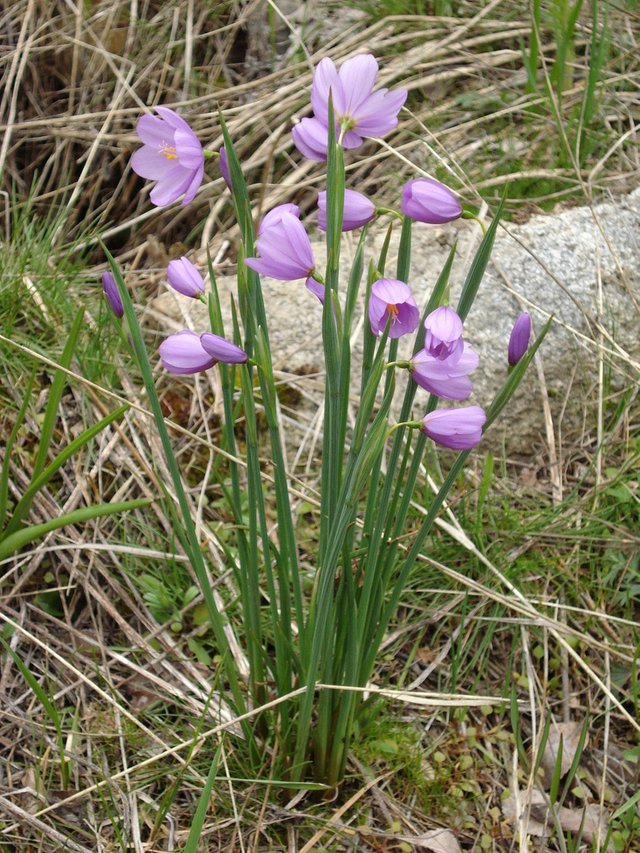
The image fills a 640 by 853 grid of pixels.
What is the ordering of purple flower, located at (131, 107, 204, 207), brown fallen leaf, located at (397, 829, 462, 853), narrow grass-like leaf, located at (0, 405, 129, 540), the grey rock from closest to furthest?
1. purple flower, located at (131, 107, 204, 207)
2. brown fallen leaf, located at (397, 829, 462, 853)
3. narrow grass-like leaf, located at (0, 405, 129, 540)
4. the grey rock

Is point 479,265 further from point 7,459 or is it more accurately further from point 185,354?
point 7,459

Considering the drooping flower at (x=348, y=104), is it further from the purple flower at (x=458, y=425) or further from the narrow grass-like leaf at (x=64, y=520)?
the narrow grass-like leaf at (x=64, y=520)

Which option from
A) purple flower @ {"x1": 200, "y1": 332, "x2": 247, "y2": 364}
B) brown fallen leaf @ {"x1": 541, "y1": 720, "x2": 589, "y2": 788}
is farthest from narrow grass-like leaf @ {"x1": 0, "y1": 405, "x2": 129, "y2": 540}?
brown fallen leaf @ {"x1": 541, "y1": 720, "x2": 589, "y2": 788}

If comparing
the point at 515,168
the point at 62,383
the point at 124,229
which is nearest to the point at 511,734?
the point at 62,383

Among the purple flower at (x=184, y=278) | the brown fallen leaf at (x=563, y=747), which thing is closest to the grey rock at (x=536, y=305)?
the brown fallen leaf at (x=563, y=747)

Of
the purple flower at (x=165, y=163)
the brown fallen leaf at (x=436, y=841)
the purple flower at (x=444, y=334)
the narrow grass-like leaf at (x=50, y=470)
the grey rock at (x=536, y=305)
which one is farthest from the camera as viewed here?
the grey rock at (x=536, y=305)

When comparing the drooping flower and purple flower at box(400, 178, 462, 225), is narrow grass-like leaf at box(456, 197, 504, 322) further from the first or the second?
the drooping flower

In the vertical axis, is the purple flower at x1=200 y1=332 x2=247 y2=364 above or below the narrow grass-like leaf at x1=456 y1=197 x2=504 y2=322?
below

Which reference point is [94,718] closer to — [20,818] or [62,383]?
[20,818]
